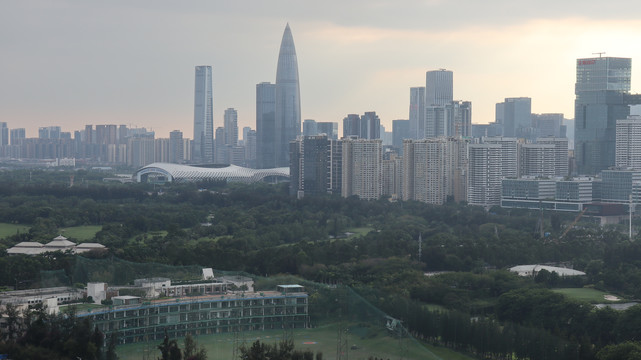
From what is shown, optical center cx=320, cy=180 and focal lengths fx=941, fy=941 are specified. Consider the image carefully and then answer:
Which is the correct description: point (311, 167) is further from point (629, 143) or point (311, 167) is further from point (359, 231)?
point (629, 143)

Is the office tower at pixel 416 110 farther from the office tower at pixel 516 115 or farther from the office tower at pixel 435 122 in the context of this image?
the office tower at pixel 435 122

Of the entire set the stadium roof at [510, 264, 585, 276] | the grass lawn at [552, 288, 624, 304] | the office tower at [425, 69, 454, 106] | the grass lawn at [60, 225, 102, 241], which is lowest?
the grass lawn at [552, 288, 624, 304]

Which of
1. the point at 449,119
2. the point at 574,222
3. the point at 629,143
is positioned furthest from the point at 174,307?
the point at 449,119

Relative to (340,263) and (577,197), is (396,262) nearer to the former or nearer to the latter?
(340,263)

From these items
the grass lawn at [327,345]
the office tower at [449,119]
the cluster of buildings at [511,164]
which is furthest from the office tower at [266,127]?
the grass lawn at [327,345]

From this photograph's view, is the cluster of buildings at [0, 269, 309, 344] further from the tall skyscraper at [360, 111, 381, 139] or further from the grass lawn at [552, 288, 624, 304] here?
the tall skyscraper at [360, 111, 381, 139]

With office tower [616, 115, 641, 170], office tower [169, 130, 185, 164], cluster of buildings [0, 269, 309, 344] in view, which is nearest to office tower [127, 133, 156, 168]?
office tower [169, 130, 185, 164]

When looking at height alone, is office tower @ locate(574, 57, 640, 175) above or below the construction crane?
above
